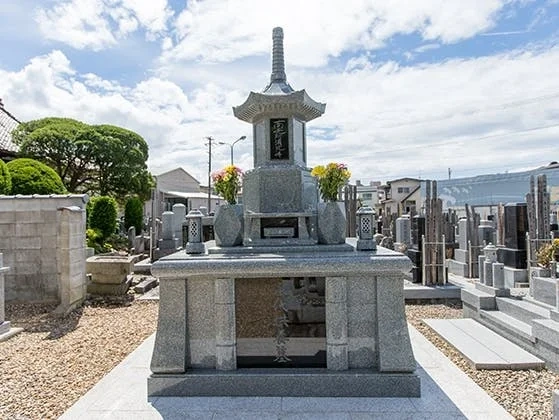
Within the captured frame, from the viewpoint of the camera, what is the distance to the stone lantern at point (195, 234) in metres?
5.36

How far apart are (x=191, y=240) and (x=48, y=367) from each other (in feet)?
9.55

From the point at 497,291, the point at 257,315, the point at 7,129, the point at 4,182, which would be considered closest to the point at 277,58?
the point at 257,315

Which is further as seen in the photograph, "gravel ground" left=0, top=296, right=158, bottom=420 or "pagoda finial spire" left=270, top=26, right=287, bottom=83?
"pagoda finial spire" left=270, top=26, right=287, bottom=83

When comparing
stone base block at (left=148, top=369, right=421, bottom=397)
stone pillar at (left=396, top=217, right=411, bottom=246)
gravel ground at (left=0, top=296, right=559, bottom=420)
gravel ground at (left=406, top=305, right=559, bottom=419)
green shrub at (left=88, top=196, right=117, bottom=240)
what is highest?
green shrub at (left=88, top=196, right=117, bottom=240)

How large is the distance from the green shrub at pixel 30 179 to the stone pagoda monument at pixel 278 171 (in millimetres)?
12564

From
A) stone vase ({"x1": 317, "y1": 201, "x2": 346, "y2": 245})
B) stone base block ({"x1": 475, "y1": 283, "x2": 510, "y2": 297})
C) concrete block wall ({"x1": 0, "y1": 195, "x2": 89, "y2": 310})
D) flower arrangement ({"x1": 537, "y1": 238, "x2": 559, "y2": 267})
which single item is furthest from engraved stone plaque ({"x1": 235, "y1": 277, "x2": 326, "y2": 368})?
concrete block wall ({"x1": 0, "y1": 195, "x2": 89, "y2": 310})

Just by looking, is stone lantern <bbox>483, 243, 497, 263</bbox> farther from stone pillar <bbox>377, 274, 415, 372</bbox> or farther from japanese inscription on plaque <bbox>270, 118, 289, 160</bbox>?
japanese inscription on plaque <bbox>270, 118, 289, 160</bbox>

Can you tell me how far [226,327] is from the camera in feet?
15.3

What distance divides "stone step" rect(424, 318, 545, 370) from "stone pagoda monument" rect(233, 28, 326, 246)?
9.49 ft

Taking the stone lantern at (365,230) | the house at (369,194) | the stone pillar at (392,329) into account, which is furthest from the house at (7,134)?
the house at (369,194)

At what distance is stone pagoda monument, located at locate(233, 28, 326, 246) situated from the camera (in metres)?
6.19

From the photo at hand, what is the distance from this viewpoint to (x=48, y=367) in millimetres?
5719

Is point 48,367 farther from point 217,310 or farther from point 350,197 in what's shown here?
point 350,197

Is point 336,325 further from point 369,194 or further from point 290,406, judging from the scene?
point 369,194
